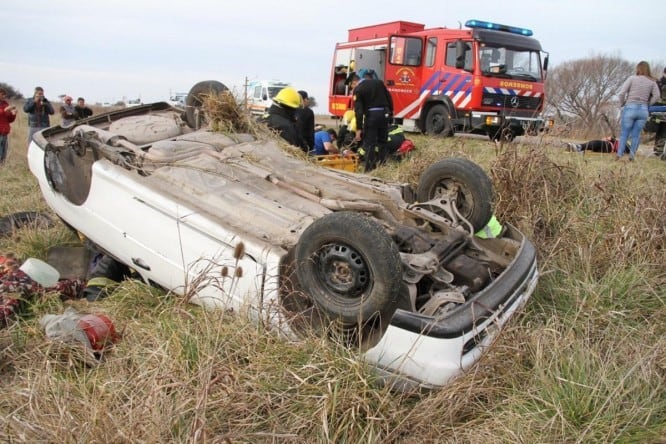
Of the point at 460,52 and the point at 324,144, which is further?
the point at 460,52

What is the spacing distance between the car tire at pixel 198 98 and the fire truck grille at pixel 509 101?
7547mm

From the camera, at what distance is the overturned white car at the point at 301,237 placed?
2.38 metres

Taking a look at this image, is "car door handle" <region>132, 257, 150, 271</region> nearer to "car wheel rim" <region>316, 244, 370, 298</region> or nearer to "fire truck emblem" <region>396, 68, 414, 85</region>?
"car wheel rim" <region>316, 244, 370, 298</region>

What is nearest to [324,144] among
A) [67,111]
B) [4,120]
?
[4,120]

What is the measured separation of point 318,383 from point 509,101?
407 inches

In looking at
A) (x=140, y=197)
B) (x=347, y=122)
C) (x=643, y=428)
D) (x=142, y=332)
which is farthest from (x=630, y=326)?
(x=347, y=122)

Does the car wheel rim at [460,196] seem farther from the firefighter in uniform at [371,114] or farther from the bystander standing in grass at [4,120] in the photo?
the bystander standing in grass at [4,120]

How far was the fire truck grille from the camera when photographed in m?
11.0

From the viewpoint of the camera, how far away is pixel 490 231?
349 cm

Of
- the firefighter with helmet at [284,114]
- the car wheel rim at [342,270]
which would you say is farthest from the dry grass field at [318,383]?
the firefighter with helmet at [284,114]

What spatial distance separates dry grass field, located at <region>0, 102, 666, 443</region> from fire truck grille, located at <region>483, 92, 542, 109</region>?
321 inches

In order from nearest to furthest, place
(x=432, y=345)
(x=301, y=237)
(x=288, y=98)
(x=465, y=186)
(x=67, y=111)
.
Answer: (x=432, y=345) < (x=301, y=237) < (x=465, y=186) < (x=288, y=98) < (x=67, y=111)

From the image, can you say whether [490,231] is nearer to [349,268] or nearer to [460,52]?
[349,268]

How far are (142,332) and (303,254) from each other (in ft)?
3.32
